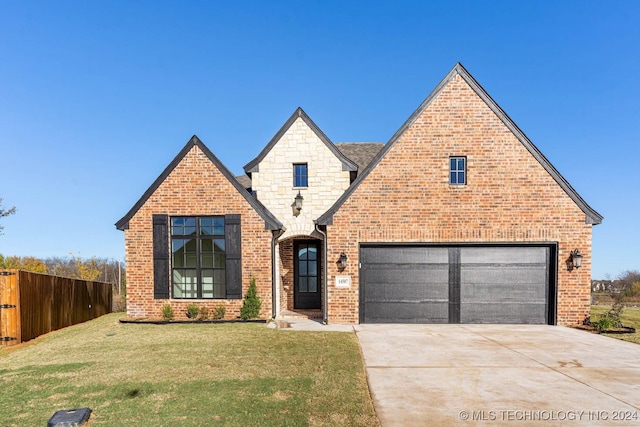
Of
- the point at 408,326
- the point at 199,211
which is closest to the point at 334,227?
the point at 408,326

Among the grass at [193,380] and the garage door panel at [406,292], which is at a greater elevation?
the garage door panel at [406,292]

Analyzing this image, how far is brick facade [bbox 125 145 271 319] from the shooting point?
10680 millimetres

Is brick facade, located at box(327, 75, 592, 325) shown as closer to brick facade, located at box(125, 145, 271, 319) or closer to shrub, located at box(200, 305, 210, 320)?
brick facade, located at box(125, 145, 271, 319)

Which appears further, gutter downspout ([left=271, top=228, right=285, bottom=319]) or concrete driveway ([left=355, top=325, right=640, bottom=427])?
gutter downspout ([left=271, top=228, right=285, bottom=319])

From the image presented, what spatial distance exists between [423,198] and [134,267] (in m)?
9.26

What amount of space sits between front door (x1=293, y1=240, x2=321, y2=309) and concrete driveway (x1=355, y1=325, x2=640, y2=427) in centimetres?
426

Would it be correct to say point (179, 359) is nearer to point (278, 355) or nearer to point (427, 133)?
point (278, 355)

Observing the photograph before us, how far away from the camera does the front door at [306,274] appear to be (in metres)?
12.8

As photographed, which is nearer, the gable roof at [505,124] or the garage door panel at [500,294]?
the gable roof at [505,124]

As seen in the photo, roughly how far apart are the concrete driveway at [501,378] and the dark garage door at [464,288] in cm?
135

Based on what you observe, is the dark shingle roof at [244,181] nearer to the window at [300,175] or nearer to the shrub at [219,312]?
the window at [300,175]

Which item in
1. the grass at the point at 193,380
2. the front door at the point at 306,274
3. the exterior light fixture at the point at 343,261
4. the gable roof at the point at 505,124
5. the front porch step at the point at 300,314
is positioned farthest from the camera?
the front door at the point at 306,274

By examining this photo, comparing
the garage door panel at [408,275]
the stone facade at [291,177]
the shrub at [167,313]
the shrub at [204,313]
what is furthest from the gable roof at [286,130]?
the shrub at [167,313]

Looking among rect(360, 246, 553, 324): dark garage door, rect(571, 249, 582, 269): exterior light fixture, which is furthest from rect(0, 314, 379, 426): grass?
rect(571, 249, 582, 269): exterior light fixture
